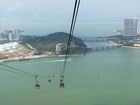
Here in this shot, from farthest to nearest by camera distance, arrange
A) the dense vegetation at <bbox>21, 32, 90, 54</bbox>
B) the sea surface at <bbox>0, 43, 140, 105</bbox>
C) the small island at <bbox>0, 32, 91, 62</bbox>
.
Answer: the dense vegetation at <bbox>21, 32, 90, 54</bbox>
the small island at <bbox>0, 32, 91, 62</bbox>
the sea surface at <bbox>0, 43, 140, 105</bbox>

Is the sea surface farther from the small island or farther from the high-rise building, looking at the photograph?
the high-rise building

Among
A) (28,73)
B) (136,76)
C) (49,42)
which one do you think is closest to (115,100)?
(136,76)

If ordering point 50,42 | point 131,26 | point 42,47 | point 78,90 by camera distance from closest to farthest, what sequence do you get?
point 78,90
point 42,47
point 50,42
point 131,26

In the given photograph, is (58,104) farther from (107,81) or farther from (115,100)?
(107,81)

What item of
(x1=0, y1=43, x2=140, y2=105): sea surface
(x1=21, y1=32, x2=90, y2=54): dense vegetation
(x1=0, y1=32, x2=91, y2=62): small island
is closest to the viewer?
(x1=0, y1=43, x2=140, y2=105): sea surface

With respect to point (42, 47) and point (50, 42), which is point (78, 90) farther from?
point (50, 42)

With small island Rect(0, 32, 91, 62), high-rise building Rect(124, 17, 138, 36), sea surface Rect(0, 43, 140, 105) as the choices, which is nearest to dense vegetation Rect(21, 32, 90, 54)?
small island Rect(0, 32, 91, 62)

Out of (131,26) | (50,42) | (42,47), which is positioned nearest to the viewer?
(42,47)

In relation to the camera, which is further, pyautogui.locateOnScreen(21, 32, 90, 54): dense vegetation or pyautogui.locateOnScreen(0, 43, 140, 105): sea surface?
pyautogui.locateOnScreen(21, 32, 90, 54): dense vegetation

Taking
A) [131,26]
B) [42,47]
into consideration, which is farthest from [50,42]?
[131,26]
